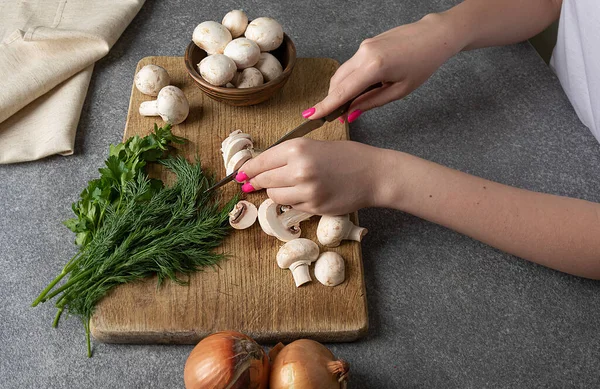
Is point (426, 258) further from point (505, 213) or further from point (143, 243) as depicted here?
point (143, 243)

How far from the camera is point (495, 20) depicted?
1496mm

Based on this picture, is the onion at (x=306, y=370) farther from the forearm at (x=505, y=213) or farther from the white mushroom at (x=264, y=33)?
the white mushroom at (x=264, y=33)

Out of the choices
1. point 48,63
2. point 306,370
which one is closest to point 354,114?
point 306,370

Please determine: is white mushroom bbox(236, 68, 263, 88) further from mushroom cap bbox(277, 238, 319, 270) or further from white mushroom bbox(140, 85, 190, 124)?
mushroom cap bbox(277, 238, 319, 270)

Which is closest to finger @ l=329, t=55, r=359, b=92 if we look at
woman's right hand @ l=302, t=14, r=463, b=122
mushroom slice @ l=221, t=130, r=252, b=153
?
woman's right hand @ l=302, t=14, r=463, b=122

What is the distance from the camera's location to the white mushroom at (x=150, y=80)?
146 centimetres

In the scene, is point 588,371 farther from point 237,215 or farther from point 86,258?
point 86,258

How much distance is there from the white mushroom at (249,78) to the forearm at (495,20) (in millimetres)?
488

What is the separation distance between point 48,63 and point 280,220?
82cm

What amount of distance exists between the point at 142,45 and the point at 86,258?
776 mm

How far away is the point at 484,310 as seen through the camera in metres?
1.22

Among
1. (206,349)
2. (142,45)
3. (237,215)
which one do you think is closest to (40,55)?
(142,45)

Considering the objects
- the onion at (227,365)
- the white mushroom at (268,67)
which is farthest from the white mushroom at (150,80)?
the onion at (227,365)

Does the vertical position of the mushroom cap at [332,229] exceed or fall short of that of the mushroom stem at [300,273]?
it exceeds it
